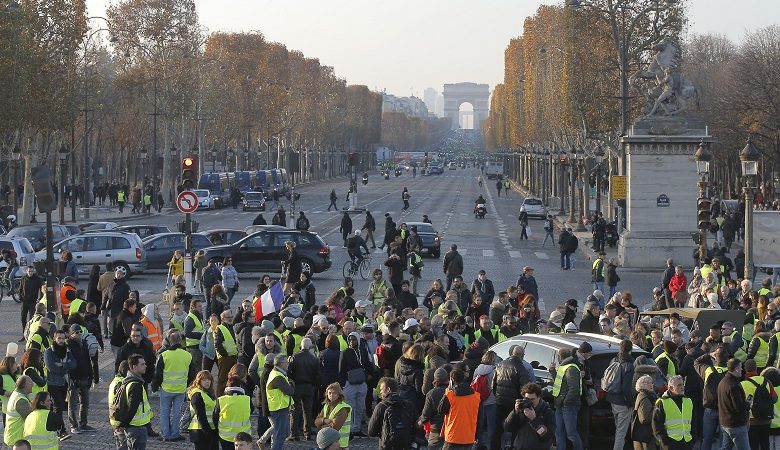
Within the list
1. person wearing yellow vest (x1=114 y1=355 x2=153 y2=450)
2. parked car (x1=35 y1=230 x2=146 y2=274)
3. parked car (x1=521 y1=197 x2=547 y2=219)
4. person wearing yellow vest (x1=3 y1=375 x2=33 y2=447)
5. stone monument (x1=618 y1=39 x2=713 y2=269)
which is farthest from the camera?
parked car (x1=521 y1=197 x2=547 y2=219)

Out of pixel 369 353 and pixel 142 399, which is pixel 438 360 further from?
pixel 142 399

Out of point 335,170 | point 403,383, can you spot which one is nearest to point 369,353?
point 403,383

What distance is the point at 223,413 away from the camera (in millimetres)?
14461

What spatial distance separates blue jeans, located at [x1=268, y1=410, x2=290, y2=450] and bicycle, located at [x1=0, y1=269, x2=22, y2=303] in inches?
725

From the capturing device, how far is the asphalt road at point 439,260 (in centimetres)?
2301

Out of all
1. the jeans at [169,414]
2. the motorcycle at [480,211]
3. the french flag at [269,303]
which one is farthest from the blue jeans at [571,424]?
the motorcycle at [480,211]

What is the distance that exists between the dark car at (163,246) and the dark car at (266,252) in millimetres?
1776

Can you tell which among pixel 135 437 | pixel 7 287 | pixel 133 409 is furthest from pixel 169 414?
pixel 7 287

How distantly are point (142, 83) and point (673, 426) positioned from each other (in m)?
75.0

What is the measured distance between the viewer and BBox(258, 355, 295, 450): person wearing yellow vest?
15.9 meters

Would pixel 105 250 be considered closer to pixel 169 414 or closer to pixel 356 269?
pixel 356 269

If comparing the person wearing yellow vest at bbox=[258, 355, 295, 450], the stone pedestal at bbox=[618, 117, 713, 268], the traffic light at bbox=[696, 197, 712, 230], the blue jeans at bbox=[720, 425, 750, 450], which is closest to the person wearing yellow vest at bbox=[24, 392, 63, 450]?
the person wearing yellow vest at bbox=[258, 355, 295, 450]

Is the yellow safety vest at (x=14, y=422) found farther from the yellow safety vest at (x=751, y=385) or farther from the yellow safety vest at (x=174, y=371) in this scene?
the yellow safety vest at (x=751, y=385)

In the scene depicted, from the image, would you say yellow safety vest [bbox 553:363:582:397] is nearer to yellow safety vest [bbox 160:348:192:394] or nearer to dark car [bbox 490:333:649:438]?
dark car [bbox 490:333:649:438]
